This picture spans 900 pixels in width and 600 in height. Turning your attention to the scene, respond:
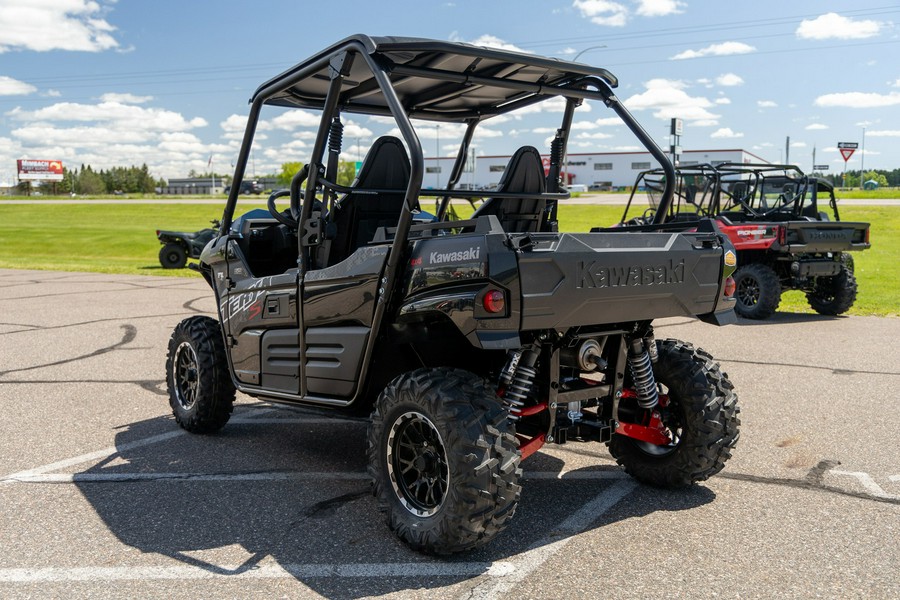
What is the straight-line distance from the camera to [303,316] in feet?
15.1

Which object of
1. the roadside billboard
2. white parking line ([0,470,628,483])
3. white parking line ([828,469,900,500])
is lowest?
white parking line ([0,470,628,483])

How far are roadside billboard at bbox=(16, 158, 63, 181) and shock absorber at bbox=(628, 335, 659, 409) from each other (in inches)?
6700

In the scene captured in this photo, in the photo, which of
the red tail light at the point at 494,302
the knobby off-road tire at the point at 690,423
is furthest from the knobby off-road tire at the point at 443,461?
the knobby off-road tire at the point at 690,423

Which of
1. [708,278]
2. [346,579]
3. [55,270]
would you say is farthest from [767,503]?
[55,270]

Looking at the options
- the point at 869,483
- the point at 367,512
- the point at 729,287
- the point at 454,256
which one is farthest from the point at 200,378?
the point at 869,483

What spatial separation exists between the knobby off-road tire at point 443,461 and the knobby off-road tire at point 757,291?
28.3 ft

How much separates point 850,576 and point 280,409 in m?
4.41

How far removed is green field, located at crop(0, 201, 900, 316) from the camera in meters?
16.1

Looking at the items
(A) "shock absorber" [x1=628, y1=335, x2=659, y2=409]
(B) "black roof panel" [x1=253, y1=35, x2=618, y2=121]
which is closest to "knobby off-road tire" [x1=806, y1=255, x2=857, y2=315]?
(B) "black roof panel" [x1=253, y1=35, x2=618, y2=121]

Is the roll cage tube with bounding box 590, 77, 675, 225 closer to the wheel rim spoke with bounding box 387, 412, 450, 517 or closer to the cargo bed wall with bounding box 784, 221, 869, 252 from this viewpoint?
the wheel rim spoke with bounding box 387, 412, 450, 517

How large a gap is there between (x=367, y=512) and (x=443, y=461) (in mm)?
736

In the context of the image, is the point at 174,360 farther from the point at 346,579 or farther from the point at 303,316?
the point at 346,579

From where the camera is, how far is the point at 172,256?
21375 mm

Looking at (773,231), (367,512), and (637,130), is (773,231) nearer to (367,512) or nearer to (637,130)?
(637,130)
